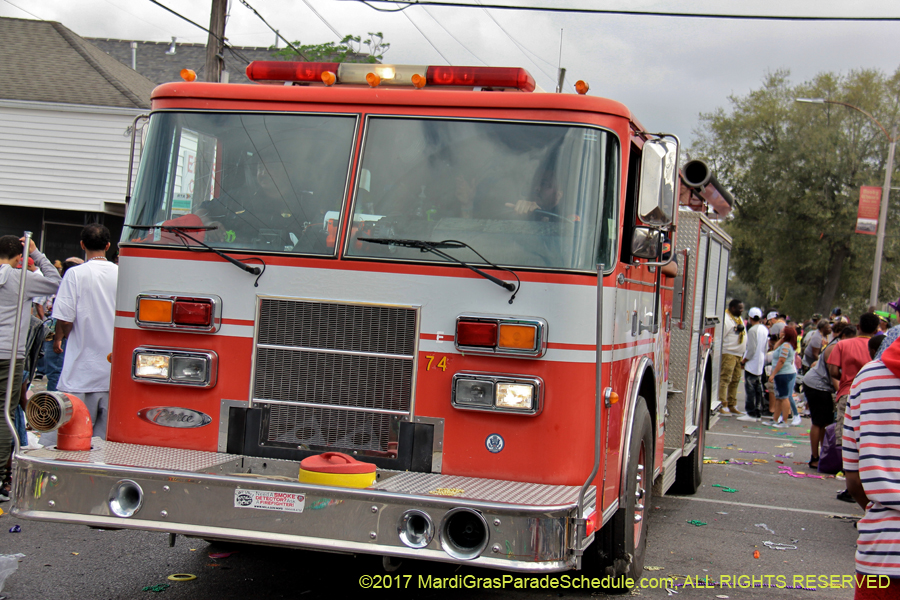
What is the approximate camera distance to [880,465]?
3016mm

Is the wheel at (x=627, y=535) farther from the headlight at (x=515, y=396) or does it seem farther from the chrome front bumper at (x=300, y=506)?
the headlight at (x=515, y=396)

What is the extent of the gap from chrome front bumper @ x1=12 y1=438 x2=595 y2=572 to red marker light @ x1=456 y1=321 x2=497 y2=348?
66 cm

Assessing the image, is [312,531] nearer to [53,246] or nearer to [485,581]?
[485,581]

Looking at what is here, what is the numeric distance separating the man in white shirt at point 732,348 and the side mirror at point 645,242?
992 cm

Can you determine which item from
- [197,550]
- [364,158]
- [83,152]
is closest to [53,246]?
[83,152]

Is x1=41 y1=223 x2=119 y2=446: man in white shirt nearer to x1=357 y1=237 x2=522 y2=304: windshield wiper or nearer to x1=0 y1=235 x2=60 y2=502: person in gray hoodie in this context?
x1=0 y1=235 x2=60 y2=502: person in gray hoodie

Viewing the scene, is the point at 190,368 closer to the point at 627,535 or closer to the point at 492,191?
the point at 492,191

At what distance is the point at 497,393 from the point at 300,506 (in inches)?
41.9

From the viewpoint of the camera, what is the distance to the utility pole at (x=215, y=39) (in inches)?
509

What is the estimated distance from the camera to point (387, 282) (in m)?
4.35

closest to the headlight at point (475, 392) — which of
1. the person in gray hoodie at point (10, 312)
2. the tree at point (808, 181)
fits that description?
the person in gray hoodie at point (10, 312)

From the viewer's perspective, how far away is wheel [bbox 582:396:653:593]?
4820mm

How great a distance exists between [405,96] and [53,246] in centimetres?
1874

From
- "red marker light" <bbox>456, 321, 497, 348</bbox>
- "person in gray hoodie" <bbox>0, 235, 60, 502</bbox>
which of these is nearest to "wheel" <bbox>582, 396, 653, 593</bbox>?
"red marker light" <bbox>456, 321, 497, 348</bbox>
